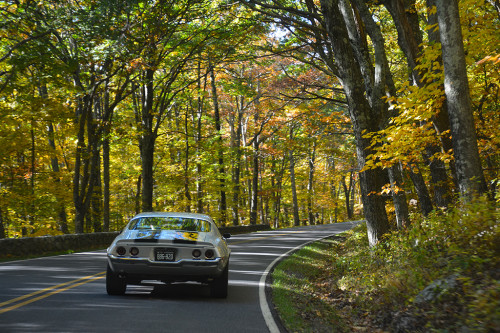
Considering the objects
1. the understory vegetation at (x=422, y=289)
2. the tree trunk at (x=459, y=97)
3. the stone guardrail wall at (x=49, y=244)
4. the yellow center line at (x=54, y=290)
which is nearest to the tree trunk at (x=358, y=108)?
the understory vegetation at (x=422, y=289)

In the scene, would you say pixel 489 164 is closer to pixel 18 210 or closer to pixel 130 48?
pixel 130 48

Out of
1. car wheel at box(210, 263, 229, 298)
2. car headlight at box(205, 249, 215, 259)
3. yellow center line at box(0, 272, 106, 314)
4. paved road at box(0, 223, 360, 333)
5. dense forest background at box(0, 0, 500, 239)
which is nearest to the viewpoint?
paved road at box(0, 223, 360, 333)

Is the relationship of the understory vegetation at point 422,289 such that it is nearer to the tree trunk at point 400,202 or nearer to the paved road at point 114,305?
the paved road at point 114,305

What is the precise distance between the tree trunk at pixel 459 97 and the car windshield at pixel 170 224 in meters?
4.85

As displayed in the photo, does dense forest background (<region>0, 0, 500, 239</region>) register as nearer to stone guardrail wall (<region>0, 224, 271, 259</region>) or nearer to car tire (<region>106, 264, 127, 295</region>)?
stone guardrail wall (<region>0, 224, 271, 259</region>)

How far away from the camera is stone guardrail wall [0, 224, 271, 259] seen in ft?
47.5

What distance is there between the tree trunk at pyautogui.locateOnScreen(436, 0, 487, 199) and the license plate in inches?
210

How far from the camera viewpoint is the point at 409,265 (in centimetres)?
737

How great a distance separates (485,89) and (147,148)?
15.8 meters

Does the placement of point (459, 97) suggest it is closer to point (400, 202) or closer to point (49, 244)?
point (400, 202)

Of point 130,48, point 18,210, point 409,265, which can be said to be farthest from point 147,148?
point 409,265

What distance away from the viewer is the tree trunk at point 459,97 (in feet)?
27.2

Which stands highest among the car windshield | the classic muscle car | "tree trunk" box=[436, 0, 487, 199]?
"tree trunk" box=[436, 0, 487, 199]

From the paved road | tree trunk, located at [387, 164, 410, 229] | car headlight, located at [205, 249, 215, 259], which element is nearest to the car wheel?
the paved road
